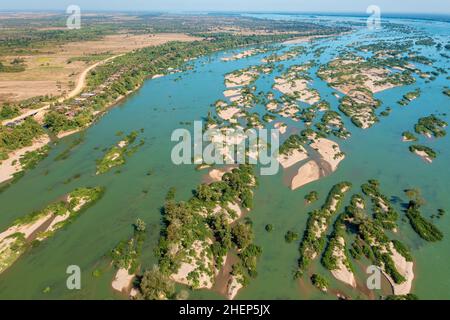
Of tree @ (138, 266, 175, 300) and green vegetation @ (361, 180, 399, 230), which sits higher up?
green vegetation @ (361, 180, 399, 230)

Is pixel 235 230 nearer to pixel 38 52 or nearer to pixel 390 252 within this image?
pixel 390 252

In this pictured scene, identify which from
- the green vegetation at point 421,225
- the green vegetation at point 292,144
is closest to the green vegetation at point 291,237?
the green vegetation at point 421,225

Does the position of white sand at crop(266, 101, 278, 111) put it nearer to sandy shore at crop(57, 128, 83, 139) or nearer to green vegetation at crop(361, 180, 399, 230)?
green vegetation at crop(361, 180, 399, 230)

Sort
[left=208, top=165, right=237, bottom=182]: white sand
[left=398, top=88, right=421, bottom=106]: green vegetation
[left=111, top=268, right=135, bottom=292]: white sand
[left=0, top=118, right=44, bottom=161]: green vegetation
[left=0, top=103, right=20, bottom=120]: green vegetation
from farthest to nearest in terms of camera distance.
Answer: [left=398, top=88, right=421, bottom=106]: green vegetation < [left=0, top=103, right=20, bottom=120]: green vegetation < [left=0, top=118, right=44, bottom=161]: green vegetation < [left=208, top=165, right=237, bottom=182]: white sand < [left=111, top=268, right=135, bottom=292]: white sand

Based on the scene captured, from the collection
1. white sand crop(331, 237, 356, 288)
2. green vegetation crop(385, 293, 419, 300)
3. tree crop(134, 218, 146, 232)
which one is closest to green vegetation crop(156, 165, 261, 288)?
tree crop(134, 218, 146, 232)

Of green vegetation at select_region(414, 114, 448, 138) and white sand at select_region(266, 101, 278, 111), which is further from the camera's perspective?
white sand at select_region(266, 101, 278, 111)

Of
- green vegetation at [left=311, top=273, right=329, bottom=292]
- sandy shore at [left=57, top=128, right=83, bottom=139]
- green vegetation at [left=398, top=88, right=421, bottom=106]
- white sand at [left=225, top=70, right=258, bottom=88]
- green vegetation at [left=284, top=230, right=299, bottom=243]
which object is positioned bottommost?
green vegetation at [left=311, top=273, right=329, bottom=292]

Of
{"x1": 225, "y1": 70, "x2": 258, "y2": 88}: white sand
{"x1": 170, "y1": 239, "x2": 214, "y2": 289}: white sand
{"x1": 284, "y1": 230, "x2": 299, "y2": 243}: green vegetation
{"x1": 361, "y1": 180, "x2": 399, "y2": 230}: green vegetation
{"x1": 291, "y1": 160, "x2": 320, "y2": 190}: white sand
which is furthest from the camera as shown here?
{"x1": 225, "y1": 70, "x2": 258, "y2": 88}: white sand

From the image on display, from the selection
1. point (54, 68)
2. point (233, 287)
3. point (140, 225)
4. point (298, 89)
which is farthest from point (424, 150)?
point (54, 68)

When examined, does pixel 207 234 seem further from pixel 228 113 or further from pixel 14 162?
pixel 228 113
